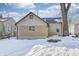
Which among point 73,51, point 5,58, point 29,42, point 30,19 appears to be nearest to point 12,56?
point 5,58

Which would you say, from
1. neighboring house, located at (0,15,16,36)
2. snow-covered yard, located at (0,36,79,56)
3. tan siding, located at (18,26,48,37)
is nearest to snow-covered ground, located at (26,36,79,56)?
snow-covered yard, located at (0,36,79,56)

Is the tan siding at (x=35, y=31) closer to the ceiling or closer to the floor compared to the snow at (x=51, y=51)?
closer to the ceiling

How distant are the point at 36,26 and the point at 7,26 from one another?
0.26 m

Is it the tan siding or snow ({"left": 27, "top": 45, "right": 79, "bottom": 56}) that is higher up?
the tan siding

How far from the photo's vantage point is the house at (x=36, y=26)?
1700mm

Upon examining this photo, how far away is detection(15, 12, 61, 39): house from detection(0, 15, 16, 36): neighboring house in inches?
1.8

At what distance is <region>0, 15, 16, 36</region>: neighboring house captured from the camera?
170 centimetres

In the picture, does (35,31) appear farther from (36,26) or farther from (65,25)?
(65,25)

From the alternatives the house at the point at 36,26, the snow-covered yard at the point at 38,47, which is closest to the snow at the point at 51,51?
the snow-covered yard at the point at 38,47

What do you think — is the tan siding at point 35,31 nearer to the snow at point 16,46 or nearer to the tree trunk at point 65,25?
the snow at point 16,46

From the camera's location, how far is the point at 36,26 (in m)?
1.71

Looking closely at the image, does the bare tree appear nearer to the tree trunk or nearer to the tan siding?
the tree trunk

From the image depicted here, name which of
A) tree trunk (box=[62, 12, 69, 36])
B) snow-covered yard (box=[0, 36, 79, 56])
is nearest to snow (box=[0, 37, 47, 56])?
snow-covered yard (box=[0, 36, 79, 56])

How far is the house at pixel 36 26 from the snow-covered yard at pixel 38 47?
2.1 inches
